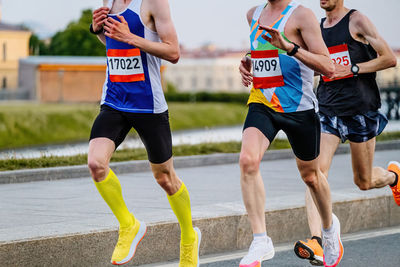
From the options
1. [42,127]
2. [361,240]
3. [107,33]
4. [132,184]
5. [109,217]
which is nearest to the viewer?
[107,33]

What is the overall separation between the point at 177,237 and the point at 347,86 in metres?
1.83

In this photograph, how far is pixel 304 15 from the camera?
18.6 feet

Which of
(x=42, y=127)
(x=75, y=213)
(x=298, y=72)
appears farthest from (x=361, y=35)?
(x=42, y=127)

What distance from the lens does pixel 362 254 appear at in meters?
6.71

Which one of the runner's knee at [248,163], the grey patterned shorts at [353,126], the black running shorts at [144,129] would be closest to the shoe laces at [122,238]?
the black running shorts at [144,129]

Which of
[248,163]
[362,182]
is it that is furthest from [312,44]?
[362,182]

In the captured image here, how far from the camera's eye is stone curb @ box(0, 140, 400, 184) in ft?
34.4

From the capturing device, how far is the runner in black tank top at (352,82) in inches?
268

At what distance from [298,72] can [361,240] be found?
224cm

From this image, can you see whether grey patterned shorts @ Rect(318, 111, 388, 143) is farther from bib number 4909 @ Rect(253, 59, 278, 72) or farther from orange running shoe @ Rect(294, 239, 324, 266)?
bib number 4909 @ Rect(253, 59, 278, 72)

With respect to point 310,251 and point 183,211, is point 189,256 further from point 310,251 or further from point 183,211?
point 310,251

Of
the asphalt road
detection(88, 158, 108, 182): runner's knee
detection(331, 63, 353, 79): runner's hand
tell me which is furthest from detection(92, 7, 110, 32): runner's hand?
detection(331, 63, 353, 79): runner's hand

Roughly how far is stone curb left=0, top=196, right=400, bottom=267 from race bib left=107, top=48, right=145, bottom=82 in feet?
3.72

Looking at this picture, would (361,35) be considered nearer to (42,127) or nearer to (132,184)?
(132,184)
